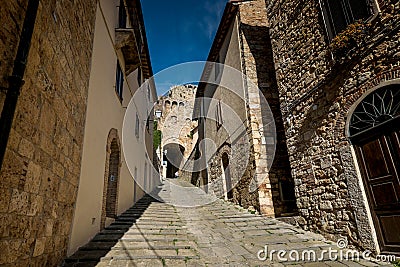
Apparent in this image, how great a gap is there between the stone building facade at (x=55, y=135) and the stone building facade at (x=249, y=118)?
4.46 metres

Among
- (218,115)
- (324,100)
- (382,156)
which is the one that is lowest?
(382,156)

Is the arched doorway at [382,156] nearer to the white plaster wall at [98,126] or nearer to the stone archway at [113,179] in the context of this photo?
the white plaster wall at [98,126]

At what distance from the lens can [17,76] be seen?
7.06 ft

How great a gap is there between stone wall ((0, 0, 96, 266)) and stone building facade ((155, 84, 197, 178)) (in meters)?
23.6

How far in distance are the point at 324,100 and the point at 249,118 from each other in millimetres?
3120

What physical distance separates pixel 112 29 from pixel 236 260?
20.7 ft

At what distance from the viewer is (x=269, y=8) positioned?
7.34 m

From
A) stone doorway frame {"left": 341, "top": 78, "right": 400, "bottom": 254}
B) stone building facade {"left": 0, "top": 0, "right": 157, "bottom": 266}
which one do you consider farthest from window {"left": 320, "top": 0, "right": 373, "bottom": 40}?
stone building facade {"left": 0, "top": 0, "right": 157, "bottom": 266}

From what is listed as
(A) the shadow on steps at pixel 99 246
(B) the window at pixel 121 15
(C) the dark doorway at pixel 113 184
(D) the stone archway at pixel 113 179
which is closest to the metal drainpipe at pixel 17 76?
(A) the shadow on steps at pixel 99 246

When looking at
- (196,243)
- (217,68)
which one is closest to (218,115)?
(217,68)

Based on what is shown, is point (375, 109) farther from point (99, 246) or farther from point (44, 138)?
point (99, 246)

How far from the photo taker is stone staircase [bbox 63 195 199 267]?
3.65m

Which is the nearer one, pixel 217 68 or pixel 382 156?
pixel 382 156

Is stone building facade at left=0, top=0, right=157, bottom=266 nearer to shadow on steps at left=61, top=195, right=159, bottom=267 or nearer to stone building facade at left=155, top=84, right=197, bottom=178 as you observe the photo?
shadow on steps at left=61, top=195, right=159, bottom=267
